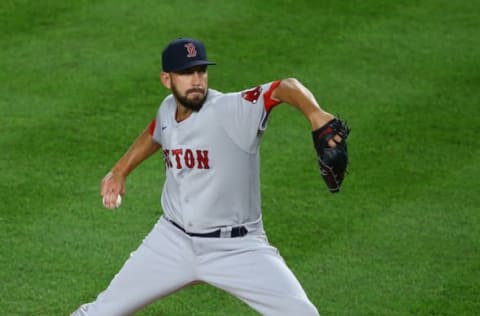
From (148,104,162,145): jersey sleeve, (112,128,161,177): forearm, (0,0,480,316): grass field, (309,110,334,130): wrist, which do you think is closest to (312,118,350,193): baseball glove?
(309,110,334,130): wrist

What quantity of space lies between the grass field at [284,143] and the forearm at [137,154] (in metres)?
1.23

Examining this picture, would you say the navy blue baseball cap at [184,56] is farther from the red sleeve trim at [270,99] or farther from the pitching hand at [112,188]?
the pitching hand at [112,188]

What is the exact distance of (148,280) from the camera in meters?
7.04

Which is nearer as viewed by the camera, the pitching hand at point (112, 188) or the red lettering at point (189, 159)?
the red lettering at point (189, 159)

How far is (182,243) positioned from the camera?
7.09m

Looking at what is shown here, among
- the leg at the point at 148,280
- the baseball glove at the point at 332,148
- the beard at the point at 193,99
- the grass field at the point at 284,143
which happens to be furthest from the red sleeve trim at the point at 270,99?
the grass field at the point at 284,143

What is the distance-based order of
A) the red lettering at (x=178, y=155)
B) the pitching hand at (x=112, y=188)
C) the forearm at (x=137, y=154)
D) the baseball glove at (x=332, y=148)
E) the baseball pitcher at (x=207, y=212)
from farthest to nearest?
1. the forearm at (x=137, y=154)
2. the pitching hand at (x=112, y=188)
3. the red lettering at (x=178, y=155)
4. the baseball pitcher at (x=207, y=212)
5. the baseball glove at (x=332, y=148)

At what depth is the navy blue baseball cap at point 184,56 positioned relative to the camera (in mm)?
6895

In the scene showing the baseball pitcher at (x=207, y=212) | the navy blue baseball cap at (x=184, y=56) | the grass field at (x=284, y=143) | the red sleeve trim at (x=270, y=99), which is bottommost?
the grass field at (x=284, y=143)

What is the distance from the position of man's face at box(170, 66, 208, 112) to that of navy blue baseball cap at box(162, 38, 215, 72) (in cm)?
4

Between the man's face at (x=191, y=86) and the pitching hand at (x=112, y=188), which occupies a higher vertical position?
the man's face at (x=191, y=86)

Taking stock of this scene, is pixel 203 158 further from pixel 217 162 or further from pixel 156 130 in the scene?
pixel 156 130

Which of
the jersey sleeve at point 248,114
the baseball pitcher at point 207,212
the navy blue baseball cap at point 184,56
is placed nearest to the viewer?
the jersey sleeve at point 248,114

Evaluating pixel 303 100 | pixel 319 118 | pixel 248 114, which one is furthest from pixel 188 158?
pixel 319 118
